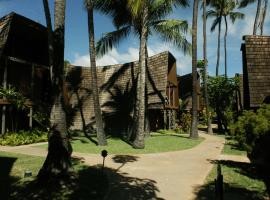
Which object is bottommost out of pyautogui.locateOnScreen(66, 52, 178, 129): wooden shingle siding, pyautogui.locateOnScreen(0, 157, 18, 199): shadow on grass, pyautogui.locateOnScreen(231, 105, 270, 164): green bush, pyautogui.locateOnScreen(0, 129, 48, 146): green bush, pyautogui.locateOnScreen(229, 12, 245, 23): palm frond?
pyautogui.locateOnScreen(0, 157, 18, 199): shadow on grass

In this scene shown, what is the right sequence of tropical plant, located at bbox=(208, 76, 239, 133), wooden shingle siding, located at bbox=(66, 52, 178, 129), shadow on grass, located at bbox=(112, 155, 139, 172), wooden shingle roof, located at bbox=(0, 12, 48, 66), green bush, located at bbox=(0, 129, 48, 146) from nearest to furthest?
shadow on grass, located at bbox=(112, 155, 139, 172) < green bush, located at bbox=(0, 129, 48, 146) < wooden shingle roof, located at bbox=(0, 12, 48, 66) < wooden shingle siding, located at bbox=(66, 52, 178, 129) < tropical plant, located at bbox=(208, 76, 239, 133)

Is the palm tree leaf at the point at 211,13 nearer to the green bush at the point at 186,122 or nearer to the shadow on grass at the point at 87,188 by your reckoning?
the green bush at the point at 186,122

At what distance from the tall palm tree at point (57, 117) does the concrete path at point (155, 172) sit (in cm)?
172

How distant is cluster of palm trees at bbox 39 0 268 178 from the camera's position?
35.2ft

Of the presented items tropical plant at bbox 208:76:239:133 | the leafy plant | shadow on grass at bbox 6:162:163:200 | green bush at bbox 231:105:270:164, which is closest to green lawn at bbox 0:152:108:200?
shadow on grass at bbox 6:162:163:200

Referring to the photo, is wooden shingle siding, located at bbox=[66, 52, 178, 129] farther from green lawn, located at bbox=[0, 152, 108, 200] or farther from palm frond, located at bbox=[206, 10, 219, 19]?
palm frond, located at bbox=[206, 10, 219, 19]

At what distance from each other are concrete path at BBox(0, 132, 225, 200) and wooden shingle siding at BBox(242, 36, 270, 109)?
330 centimetres

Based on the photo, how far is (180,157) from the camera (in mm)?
16219

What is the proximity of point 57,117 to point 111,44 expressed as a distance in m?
15.9

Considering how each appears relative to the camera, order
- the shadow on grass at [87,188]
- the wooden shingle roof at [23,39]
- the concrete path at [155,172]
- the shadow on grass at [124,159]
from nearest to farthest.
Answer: the shadow on grass at [87,188] < the concrete path at [155,172] < the shadow on grass at [124,159] < the wooden shingle roof at [23,39]

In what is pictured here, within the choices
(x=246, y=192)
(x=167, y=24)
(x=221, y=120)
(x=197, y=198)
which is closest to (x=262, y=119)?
(x=246, y=192)

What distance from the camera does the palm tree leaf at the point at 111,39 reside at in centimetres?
2569

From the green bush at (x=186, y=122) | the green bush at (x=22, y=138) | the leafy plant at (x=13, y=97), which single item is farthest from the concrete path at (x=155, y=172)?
the green bush at (x=186, y=122)

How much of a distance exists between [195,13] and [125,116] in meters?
9.82
